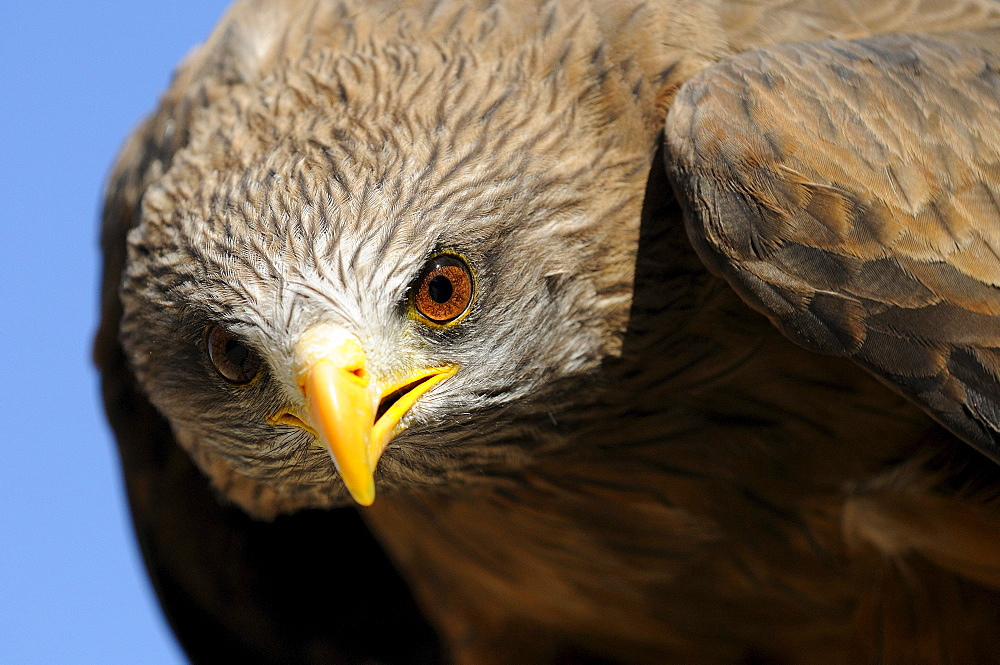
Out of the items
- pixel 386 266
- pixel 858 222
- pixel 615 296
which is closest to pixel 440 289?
pixel 386 266

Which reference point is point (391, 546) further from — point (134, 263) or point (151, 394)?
point (134, 263)

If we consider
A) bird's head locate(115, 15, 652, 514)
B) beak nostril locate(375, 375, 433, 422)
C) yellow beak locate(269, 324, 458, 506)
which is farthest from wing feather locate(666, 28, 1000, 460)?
yellow beak locate(269, 324, 458, 506)

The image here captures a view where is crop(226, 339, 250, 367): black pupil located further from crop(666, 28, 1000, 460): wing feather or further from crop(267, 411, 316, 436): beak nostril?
crop(666, 28, 1000, 460): wing feather

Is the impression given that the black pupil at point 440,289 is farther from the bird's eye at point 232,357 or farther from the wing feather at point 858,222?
the wing feather at point 858,222

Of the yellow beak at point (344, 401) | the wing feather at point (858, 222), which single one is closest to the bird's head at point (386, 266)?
the yellow beak at point (344, 401)

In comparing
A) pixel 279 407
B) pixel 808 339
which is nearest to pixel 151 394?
pixel 279 407

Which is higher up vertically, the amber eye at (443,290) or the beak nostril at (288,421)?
the amber eye at (443,290)

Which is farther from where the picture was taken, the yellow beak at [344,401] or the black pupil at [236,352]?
the black pupil at [236,352]
